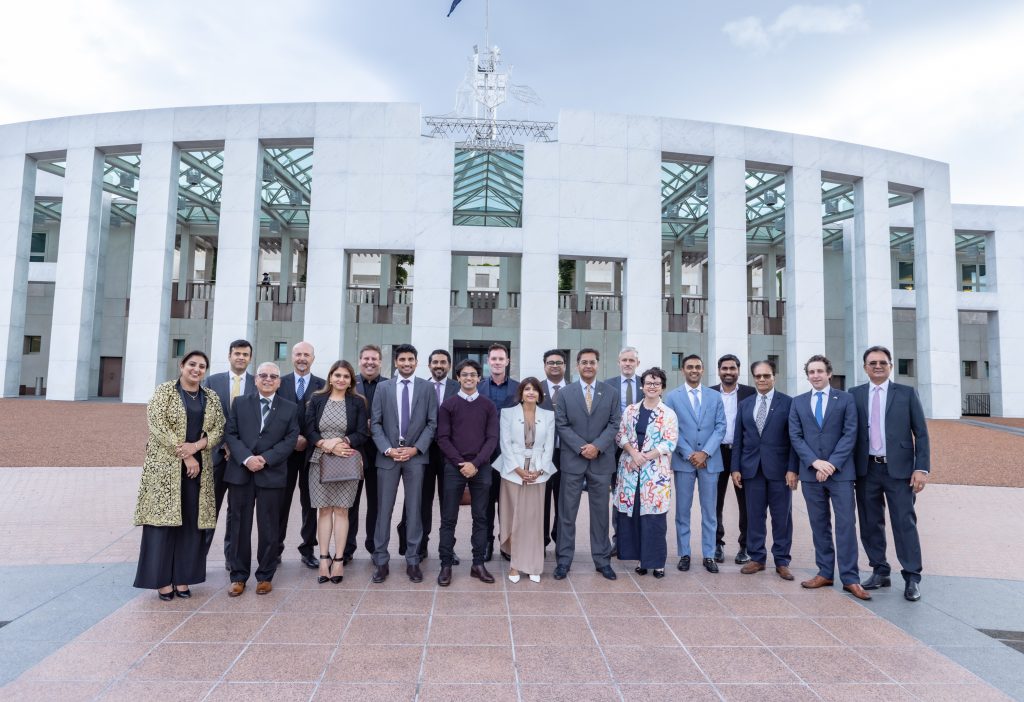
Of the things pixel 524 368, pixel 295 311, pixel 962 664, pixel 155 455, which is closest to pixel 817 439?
pixel 962 664

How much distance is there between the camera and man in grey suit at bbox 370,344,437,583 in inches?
197

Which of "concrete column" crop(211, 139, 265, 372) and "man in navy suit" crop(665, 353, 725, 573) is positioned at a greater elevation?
"concrete column" crop(211, 139, 265, 372)

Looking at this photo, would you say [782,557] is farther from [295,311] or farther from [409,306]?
[295,311]

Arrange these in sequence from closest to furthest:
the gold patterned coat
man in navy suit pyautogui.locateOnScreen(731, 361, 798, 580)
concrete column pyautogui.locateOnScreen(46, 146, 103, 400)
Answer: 1. the gold patterned coat
2. man in navy suit pyautogui.locateOnScreen(731, 361, 798, 580)
3. concrete column pyautogui.locateOnScreen(46, 146, 103, 400)

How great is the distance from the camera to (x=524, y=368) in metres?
17.7

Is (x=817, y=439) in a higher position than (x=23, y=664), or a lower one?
higher

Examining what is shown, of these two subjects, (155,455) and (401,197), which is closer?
(155,455)

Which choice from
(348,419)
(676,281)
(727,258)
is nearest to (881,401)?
(348,419)

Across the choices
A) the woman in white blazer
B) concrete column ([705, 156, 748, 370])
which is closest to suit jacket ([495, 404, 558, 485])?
the woman in white blazer

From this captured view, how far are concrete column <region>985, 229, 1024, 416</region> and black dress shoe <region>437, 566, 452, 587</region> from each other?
2819 cm

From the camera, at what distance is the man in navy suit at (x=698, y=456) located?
5465 millimetres

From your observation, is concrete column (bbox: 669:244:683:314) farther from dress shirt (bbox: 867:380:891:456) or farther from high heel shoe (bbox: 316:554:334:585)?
high heel shoe (bbox: 316:554:334:585)

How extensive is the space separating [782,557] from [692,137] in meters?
17.0

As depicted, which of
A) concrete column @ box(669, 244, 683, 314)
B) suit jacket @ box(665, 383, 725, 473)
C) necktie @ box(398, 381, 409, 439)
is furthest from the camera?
concrete column @ box(669, 244, 683, 314)
